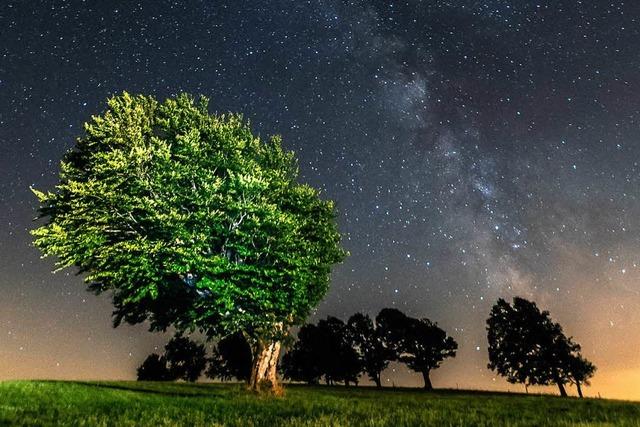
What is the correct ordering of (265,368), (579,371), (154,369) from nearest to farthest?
(265,368), (579,371), (154,369)

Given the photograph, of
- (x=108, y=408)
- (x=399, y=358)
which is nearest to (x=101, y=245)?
(x=108, y=408)

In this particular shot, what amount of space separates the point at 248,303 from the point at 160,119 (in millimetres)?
13185

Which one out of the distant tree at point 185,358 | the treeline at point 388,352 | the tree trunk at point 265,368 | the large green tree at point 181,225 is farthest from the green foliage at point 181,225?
the distant tree at point 185,358

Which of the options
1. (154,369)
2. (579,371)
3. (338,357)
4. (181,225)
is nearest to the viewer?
(181,225)

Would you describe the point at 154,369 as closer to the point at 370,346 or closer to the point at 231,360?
the point at 231,360

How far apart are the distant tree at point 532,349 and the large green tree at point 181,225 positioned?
58.0 m

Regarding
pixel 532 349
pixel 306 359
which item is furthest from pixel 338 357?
pixel 532 349

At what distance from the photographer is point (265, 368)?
28.9 m

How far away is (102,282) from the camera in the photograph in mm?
25859

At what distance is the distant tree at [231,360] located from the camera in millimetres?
93375

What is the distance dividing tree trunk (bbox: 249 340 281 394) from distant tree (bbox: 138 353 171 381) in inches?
3623

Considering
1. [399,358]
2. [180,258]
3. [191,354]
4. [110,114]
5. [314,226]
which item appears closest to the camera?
[180,258]

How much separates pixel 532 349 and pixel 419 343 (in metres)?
23.0

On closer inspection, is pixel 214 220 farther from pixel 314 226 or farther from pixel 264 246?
pixel 314 226
